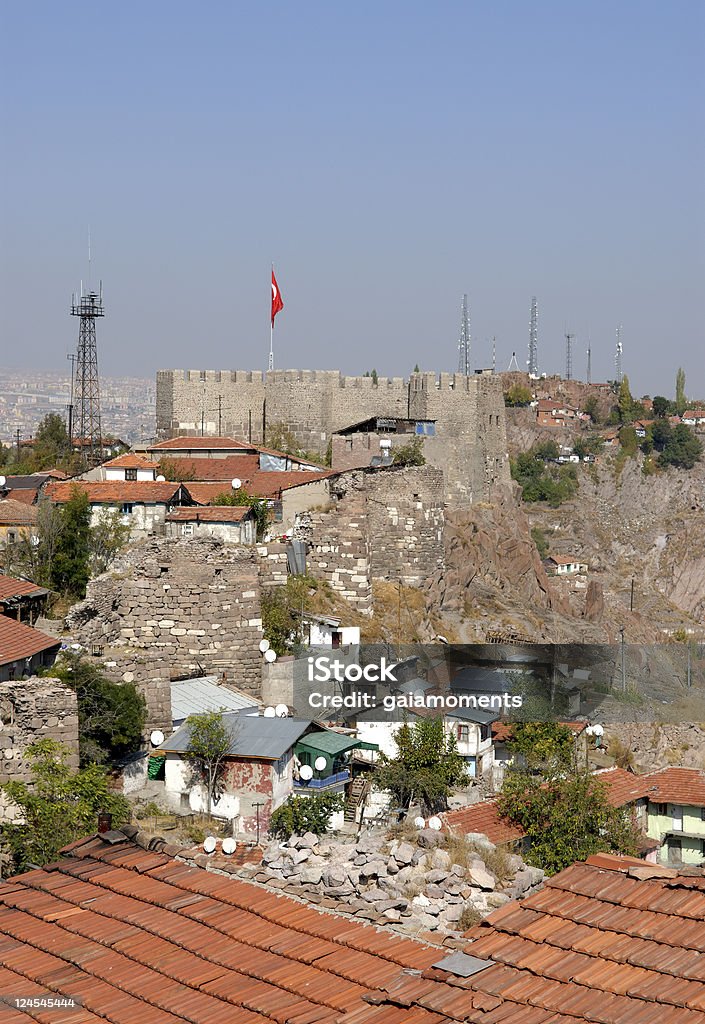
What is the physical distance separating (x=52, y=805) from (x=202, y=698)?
627 centimetres

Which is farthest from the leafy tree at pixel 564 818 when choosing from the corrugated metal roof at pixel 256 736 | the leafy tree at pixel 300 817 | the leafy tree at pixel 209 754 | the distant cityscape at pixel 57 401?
the distant cityscape at pixel 57 401

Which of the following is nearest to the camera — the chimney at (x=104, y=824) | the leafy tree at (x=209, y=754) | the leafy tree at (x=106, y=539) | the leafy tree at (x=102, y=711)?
the chimney at (x=104, y=824)

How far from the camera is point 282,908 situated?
28.3 ft

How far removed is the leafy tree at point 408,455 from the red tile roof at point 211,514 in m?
5.83

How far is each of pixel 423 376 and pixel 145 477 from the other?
1144 cm

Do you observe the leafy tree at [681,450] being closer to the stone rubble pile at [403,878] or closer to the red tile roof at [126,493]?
the red tile roof at [126,493]

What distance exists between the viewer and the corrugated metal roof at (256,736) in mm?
16953

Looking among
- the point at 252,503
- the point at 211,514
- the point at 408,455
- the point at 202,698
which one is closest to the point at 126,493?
the point at 211,514

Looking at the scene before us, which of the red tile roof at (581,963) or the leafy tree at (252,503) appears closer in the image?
the red tile roof at (581,963)

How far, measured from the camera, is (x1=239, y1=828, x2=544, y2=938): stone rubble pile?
10734 mm

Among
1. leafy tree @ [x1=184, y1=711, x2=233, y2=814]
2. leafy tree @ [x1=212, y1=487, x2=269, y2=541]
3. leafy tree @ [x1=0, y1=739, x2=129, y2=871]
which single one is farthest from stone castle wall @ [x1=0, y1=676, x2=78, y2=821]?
leafy tree @ [x1=212, y1=487, x2=269, y2=541]

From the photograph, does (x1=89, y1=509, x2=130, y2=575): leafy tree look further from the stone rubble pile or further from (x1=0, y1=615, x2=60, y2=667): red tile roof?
the stone rubble pile

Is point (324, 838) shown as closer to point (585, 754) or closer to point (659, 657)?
point (585, 754)

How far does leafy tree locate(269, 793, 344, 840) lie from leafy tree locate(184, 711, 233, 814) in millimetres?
993
